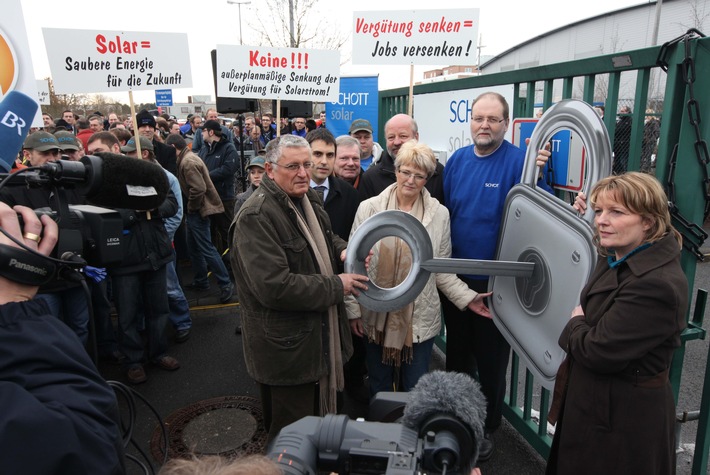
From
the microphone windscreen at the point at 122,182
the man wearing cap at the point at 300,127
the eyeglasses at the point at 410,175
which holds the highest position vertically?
the man wearing cap at the point at 300,127

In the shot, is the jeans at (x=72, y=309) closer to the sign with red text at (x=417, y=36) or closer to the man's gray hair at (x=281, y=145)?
the man's gray hair at (x=281, y=145)

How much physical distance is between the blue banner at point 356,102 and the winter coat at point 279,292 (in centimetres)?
409

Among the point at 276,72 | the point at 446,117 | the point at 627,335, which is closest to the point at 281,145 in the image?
the point at 627,335

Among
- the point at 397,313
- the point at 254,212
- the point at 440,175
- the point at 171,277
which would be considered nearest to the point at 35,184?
the point at 254,212

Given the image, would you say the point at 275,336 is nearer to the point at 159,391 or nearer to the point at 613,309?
the point at 613,309

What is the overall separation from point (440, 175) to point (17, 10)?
112 inches

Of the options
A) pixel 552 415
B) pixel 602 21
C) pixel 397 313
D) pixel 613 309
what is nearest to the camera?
pixel 613 309

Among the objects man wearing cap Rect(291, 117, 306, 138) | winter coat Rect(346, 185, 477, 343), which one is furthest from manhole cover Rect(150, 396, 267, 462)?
man wearing cap Rect(291, 117, 306, 138)

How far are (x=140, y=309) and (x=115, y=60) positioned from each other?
2.35 meters

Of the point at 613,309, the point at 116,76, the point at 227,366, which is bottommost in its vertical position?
the point at 227,366

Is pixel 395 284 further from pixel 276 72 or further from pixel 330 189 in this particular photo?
pixel 276 72

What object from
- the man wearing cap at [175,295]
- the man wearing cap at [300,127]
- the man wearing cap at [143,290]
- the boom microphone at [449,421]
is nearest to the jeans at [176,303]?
the man wearing cap at [175,295]

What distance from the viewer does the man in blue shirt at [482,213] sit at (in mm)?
2727

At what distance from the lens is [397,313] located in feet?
9.34
